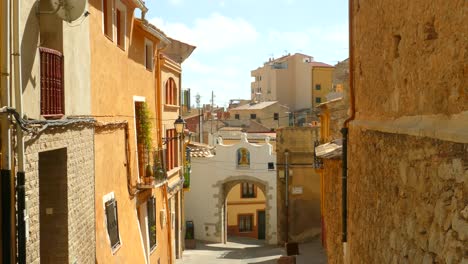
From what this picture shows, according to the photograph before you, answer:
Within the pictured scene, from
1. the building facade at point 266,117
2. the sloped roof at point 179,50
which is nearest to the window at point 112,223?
the sloped roof at point 179,50

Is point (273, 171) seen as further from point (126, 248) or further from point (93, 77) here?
point (93, 77)

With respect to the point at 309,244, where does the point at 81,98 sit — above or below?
above

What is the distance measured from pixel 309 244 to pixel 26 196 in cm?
2364

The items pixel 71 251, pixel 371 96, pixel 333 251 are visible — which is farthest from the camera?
pixel 333 251

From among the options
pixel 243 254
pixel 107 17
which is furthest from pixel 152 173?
pixel 243 254

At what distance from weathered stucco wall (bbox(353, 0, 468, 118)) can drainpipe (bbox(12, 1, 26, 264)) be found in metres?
4.31

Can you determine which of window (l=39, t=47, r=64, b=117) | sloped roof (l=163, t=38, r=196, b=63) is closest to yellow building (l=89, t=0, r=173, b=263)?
window (l=39, t=47, r=64, b=117)

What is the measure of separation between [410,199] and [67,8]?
522cm

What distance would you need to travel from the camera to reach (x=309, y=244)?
94.4 feet

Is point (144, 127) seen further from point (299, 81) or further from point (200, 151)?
point (299, 81)

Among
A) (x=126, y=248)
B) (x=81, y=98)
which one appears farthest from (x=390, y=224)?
(x=126, y=248)

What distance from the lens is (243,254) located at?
1110 inches

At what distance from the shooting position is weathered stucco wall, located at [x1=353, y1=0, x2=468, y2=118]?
3934 mm

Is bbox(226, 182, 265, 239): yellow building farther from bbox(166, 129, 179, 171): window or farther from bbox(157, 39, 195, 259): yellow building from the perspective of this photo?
bbox(166, 129, 179, 171): window
